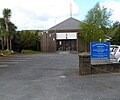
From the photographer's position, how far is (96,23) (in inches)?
2314

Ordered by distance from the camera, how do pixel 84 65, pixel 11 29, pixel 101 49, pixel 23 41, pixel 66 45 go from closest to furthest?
pixel 84 65 → pixel 101 49 → pixel 11 29 → pixel 23 41 → pixel 66 45

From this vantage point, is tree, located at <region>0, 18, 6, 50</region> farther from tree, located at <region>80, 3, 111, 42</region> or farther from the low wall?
the low wall

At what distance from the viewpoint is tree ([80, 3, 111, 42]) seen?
5769 cm

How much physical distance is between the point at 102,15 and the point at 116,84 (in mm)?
47264

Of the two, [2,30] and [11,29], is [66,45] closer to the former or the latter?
[11,29]

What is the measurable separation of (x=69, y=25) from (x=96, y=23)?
1438cm

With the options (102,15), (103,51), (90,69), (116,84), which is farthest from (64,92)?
(102,15)

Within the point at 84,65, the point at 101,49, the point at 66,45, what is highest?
the point at 101,49

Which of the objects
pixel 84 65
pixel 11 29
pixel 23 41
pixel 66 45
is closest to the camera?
pixel 84 65

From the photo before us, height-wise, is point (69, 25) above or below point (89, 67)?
above

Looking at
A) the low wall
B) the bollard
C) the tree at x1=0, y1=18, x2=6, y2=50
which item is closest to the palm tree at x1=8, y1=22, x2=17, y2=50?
the tree at x1=0, y1=18, x2=6, y2=50

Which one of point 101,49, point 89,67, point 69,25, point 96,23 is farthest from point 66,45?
point 89,67

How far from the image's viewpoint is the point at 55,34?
7056cm

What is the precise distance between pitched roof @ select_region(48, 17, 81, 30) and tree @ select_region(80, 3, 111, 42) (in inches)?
420
